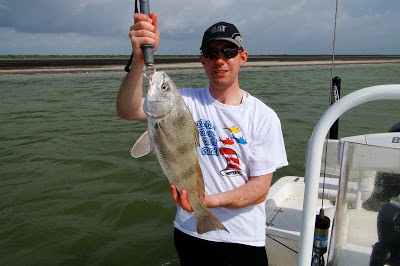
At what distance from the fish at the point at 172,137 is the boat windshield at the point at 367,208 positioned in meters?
0.96

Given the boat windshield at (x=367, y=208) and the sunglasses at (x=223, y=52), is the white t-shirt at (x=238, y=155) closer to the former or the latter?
the sunglasses at (x=223, y=52)

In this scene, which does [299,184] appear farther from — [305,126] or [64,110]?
[64,110]

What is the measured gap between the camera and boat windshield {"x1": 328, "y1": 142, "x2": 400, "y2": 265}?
197 centimetres

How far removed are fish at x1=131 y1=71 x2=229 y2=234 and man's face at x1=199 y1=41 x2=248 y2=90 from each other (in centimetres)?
48

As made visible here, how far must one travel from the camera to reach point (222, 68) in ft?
8.63

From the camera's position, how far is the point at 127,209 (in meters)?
6.63

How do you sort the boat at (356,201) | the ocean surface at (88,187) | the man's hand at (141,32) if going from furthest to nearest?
the ocean surface at (88,187) → the man's hand at (141,32) → the boat at (356,201)

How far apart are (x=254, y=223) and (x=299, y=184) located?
2.26 metres

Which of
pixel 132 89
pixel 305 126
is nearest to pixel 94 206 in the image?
pixel 132 89

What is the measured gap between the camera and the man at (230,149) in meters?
2.60

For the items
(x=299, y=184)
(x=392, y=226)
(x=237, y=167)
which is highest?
(x=237, y=167)

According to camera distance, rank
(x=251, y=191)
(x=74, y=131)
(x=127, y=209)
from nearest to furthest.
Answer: (x=251, y=191)
(x=127, y=209)
(x=74, y=131)

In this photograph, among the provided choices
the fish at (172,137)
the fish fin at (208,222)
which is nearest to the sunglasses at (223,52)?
the fish at (172,137)

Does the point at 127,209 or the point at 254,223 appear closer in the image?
the point at 254,223
